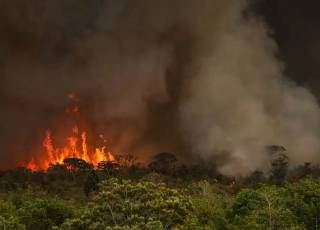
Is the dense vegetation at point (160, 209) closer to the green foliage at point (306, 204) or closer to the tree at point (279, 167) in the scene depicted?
the green foliage at point (306, 204)

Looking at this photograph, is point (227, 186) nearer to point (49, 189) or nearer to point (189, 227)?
point (49, 189)

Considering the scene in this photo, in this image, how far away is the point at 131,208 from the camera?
4747 centimetres

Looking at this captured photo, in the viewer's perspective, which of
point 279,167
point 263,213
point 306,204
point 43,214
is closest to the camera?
point 263,213

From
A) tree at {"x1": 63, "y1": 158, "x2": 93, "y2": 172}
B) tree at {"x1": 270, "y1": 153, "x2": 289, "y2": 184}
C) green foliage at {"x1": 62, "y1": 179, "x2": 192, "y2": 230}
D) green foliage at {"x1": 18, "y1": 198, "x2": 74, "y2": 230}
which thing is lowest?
green foliage at {"x1": 62, "y1": 179, "x2": 192, "y2": 230}

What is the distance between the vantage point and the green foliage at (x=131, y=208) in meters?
47.6

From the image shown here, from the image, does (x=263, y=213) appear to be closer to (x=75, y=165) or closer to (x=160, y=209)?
(x=160, y=209)

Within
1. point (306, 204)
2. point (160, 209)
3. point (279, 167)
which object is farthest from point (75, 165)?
point (160, 209)

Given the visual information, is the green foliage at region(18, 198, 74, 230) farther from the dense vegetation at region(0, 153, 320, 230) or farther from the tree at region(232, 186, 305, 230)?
the tree at region(232, 186, 305, 230)

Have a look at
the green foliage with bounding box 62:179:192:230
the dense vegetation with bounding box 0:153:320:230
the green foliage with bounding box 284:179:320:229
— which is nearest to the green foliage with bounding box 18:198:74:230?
the dense vegetation with bounding box 0:153:320:230

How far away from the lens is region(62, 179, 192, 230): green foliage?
47594 mm

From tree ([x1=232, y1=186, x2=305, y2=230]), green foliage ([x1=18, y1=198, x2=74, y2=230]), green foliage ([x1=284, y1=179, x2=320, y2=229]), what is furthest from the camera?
green foliage ([x1=284, y1=179, x2=320, y2=229])

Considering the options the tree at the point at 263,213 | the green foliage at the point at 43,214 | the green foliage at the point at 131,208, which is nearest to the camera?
the green foliage at the point at 131,208

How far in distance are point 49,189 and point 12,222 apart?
86212 mm

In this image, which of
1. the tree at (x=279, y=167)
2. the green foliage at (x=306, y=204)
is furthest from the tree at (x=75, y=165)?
the green foliage at (x=306, y=204)
